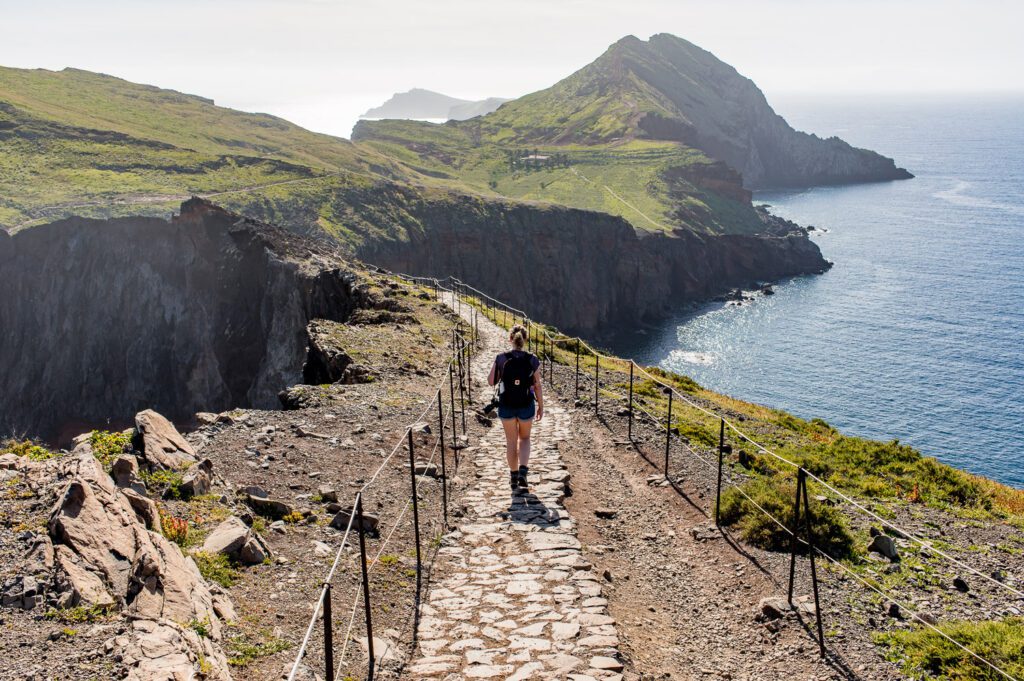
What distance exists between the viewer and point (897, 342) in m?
86.0

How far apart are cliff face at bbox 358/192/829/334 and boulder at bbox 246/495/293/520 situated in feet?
274

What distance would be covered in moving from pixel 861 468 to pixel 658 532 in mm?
10636

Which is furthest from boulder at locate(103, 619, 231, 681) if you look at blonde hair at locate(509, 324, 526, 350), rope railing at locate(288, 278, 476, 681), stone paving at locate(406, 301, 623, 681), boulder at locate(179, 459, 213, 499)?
blonde hair at locate(509, 324, 526, 350)

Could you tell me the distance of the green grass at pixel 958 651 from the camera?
25.2 feet

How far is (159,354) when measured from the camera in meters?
67.4

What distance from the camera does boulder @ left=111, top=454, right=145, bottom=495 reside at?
35.2ft

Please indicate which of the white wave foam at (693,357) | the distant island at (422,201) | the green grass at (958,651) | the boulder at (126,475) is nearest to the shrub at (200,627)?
the boulder at (126,475)

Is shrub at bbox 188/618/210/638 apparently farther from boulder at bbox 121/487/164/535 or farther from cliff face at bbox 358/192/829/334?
cliff face at bbox 358/192/829/334

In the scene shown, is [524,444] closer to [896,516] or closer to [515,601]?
[515,601]

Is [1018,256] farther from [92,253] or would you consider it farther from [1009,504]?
[92,253]

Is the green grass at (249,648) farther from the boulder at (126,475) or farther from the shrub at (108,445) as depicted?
the shrub at (108,445)

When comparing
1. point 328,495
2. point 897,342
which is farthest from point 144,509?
point 897,342

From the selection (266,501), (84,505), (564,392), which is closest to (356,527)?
(266,501)

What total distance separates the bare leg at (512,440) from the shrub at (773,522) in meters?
3.84
